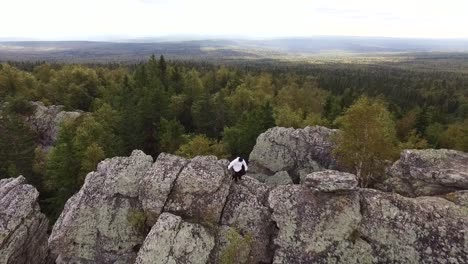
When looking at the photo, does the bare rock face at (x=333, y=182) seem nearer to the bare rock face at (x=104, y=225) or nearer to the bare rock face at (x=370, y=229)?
the bare rock face at (x=370, y=229)

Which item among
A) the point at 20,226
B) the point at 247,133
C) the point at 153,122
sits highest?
the point at 20,226

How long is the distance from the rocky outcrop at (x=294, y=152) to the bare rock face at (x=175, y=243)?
2176 centimetres

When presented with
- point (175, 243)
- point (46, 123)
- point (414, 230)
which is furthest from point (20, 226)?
point (46, 123)

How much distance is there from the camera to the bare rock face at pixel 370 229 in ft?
75.6

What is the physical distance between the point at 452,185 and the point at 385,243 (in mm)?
8821

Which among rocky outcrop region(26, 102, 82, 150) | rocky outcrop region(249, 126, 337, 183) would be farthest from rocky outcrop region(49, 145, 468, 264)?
rocky outcrop region(26, 102, 82, 150)

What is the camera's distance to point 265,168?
47219 millimetres

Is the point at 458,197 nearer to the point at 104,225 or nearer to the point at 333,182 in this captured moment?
the point at 333,182

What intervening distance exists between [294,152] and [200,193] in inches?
846

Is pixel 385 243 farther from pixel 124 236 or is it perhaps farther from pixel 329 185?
pixel 124 236

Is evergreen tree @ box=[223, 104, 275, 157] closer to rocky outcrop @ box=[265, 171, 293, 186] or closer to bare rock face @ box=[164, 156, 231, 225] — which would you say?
rocky outcrop @ box=[265, 171, 293, 186]

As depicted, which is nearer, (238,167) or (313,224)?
(313,224)

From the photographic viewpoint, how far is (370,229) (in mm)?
24172

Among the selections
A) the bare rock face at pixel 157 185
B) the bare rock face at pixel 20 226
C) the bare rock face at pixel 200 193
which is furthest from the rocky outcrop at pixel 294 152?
the bare rock face at pixel 20 226
